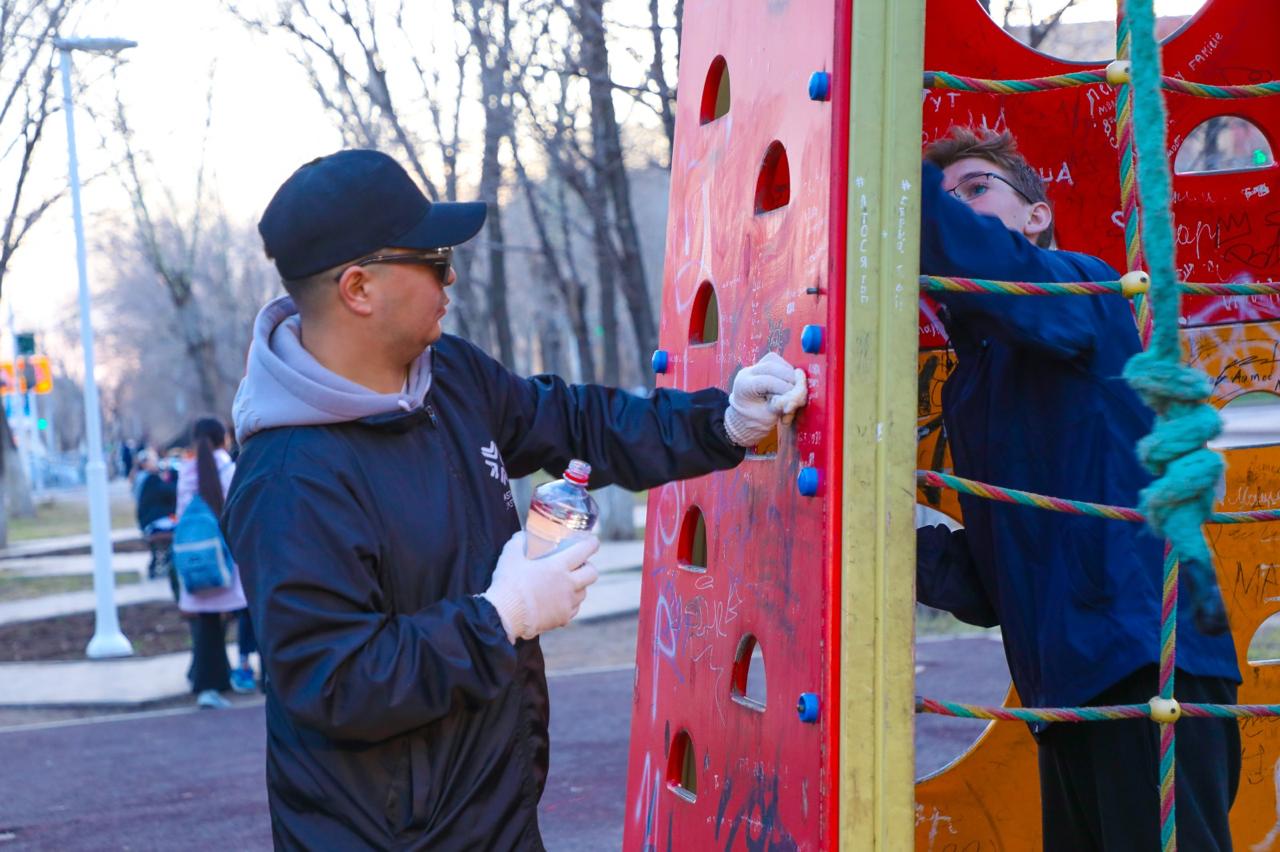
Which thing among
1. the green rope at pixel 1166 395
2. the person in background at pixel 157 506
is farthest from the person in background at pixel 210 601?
the green rope at pixel 1166 395

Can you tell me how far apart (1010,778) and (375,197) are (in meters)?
2.42

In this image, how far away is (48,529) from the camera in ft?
99.2

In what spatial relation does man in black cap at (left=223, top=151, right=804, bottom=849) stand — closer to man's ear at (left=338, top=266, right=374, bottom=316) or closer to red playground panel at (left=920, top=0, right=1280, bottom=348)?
man's ear at (left=338, top=266, right=374, bottom=316)

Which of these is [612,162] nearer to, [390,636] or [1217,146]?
[1217,146]

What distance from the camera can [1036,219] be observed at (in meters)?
2.90

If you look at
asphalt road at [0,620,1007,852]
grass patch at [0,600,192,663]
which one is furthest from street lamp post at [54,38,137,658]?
asphalt road at [0,620,1007,852]

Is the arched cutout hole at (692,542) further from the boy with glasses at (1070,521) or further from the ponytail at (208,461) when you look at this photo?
the ponytail at (208,461)

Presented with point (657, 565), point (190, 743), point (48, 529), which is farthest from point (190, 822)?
point (48, 529)

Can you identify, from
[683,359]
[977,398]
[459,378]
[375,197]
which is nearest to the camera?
[375,197]

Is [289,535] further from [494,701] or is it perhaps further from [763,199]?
[763,199]

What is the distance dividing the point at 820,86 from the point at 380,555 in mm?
1060

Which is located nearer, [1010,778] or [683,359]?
[683,359]

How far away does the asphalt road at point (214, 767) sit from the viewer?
618 cm

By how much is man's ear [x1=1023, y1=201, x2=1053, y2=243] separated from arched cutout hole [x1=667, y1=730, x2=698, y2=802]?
129cm
